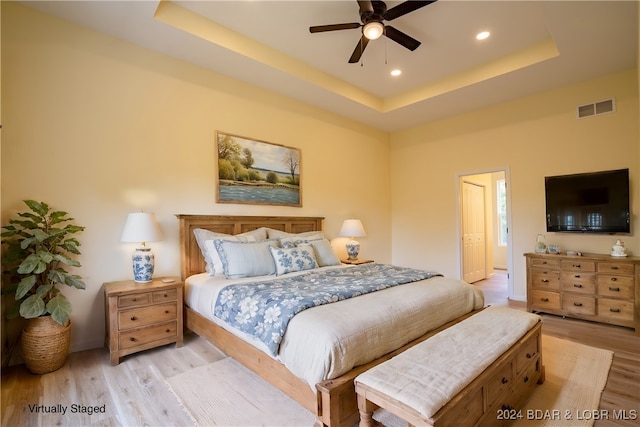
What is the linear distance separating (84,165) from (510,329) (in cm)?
385

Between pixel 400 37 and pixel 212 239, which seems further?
pixel 212 239

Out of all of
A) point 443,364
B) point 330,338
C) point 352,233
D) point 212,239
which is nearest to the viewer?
point 443,364

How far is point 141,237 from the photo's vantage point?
113 inches

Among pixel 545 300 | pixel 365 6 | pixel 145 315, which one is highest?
pixel 365 6

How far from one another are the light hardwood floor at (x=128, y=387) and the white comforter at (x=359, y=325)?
1.77 ft

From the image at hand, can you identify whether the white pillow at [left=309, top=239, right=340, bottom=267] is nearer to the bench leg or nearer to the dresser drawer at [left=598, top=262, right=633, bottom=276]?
the bench leg

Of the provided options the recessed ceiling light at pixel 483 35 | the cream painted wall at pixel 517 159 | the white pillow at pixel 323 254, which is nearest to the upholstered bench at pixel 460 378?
the white pillow at pixel 323 254

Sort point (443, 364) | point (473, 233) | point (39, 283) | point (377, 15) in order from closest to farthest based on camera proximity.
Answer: point (443, 364)
point (39, 283)
point (377, 15)
point (473, 233)

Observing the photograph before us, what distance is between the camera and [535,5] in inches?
115

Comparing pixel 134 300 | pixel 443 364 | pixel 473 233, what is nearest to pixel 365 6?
pixel 443 364

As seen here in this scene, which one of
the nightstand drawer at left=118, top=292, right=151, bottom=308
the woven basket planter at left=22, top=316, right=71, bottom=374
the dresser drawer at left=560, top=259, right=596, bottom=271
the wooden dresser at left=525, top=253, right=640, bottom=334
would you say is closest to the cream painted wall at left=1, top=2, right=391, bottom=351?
the woven basket planter at left=22, top=316, right=71, bottom=374

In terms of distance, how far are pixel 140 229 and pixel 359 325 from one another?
7.39 ft

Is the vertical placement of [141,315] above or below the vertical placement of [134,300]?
below

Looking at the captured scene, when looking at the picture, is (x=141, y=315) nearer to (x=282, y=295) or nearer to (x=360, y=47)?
(x=282, y=295)
